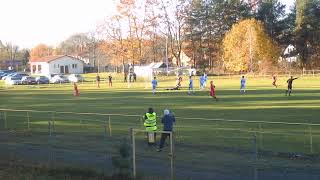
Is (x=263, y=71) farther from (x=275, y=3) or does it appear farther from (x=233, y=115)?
(x=233, y=115)

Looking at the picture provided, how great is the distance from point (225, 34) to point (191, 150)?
3193 inches

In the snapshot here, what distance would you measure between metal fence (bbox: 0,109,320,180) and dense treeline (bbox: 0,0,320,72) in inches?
2479

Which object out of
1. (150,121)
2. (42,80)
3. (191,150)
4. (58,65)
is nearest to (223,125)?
(150,121)

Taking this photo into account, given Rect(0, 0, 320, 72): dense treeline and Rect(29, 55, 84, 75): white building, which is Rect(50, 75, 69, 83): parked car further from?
Rect(29, 55, 84, 75): white building

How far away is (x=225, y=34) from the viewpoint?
320 ft

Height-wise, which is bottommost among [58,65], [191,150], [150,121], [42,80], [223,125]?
[191,150]

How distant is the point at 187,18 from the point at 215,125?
77.3 metres

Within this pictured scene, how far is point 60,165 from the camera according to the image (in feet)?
51.5

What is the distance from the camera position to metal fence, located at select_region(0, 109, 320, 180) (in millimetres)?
14312

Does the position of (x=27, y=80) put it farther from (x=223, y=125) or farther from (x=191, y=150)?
(x=191, y=150)

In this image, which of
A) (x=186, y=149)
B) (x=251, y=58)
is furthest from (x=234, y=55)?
(x=186, y=149)

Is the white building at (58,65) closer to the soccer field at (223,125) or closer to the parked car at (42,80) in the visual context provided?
the parked car at (42,80)

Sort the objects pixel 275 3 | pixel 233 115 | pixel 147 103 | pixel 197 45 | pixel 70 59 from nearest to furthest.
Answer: pixel 233 115, pixel 147 103, pixel 275 3, pixel 197 45, pixel 70 59

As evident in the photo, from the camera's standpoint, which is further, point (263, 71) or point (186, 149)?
point (263, 71)
